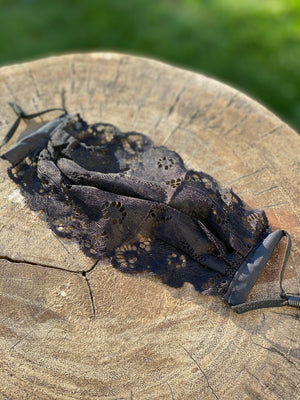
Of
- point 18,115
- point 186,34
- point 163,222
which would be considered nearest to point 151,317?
point 163,222

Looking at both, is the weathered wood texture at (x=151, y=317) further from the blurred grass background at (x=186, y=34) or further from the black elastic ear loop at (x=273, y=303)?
the blurred grass background at (x=186, y=34)

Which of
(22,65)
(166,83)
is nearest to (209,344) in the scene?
(166,83)

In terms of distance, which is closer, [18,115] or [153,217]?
[153,217]

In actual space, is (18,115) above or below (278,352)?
below

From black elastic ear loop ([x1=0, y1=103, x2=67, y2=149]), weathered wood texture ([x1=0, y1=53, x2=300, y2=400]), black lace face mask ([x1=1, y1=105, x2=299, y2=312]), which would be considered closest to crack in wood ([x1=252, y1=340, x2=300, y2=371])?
weathered wood texture ([x1=0, y1=53, x2=300, y2=400])

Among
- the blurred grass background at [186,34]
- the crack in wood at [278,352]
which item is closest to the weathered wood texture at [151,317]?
the crack in wood at [278,352]

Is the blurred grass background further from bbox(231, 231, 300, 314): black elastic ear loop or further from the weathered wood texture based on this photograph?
bbox(231, 231, 300, 314): black elastic ear loop

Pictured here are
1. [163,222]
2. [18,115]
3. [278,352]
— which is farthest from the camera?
[18,115]

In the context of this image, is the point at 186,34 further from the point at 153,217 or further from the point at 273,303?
the point at 273,303
